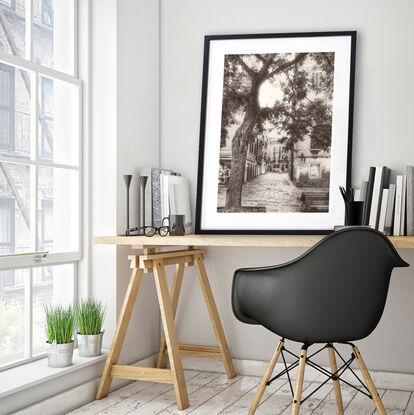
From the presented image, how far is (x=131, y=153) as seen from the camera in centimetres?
339

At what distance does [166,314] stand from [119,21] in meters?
1.59

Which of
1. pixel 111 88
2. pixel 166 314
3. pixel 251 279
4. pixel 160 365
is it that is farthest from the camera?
pixel 160 365

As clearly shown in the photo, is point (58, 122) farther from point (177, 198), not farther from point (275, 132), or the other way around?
point (275, 132)

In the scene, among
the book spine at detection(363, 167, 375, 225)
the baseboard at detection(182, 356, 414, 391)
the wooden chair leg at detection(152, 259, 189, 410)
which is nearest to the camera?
the wooden chair leg at detection(152, 259, 189, 410)

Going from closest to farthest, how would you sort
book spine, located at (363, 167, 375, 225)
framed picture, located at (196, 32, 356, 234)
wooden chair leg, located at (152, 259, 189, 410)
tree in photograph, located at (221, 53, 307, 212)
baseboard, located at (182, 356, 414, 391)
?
wooden chair leg, located at (152, 259, 189, 410) → book spine, located at (363, 167, 375, 225) → baseboard, located at (182, 356, 414, 391) → framed picture, located at (196, 32, 356, 234) → tree in photograph, located at (221, 53, 307, 212)

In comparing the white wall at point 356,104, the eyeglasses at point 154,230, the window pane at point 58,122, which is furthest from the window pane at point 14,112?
the white wall at point 356,104

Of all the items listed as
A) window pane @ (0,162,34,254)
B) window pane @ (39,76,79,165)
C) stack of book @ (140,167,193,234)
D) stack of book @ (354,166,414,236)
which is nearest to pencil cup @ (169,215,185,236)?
stack of book @ (140,167,193,234)

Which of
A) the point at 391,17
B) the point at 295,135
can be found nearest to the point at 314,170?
the point at 295,135

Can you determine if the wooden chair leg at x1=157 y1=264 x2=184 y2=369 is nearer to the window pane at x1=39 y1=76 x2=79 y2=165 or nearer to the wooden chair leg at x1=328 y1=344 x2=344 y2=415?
the window pane at x1=39 y1=76 x2=79 y2=165

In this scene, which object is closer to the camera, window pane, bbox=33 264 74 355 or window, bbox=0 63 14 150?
window, bbox=0 63 14 150

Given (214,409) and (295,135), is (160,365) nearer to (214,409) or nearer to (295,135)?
(214,409)

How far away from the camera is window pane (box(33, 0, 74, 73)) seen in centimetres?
294

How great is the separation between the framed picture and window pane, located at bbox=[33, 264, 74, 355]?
0.81 m

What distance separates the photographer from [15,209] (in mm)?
2738
